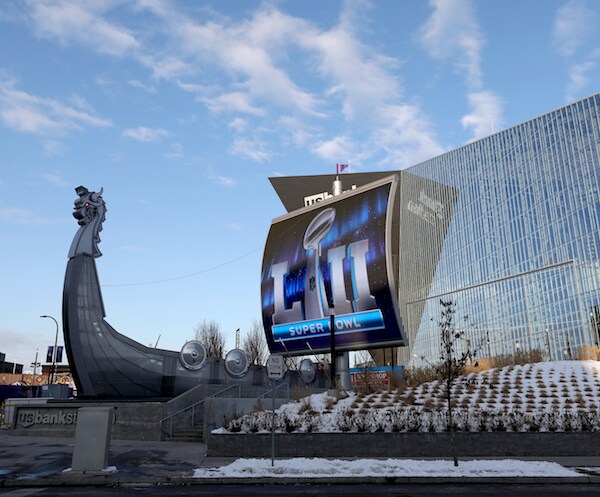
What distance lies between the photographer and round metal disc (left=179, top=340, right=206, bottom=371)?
96.9 feet

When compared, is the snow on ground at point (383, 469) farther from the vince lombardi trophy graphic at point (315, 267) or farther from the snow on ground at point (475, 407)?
the vince lombardi trophy graphic at point (315, 267)

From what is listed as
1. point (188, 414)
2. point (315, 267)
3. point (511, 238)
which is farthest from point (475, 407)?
point (511, 238)

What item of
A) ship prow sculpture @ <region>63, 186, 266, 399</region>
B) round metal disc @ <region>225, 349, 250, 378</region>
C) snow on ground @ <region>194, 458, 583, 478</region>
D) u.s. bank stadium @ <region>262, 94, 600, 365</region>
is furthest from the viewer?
u.s. bank stadium @ <region>262, 94, 600, 365</region>

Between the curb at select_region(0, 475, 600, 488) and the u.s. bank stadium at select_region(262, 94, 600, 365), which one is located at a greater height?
the u.s. bank stadium at select_region(262, 94, 600, 365)

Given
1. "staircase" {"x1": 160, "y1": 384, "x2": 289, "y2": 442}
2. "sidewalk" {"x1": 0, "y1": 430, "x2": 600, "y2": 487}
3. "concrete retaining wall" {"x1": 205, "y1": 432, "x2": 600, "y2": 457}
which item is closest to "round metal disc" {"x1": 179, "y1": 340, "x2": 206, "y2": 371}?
"staircase" {"x1": 160, "y1": 384, "x2": 289, "y2": 442}

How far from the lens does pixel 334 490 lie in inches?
423

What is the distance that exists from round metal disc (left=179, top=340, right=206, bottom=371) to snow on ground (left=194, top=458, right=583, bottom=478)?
1635 centimetres

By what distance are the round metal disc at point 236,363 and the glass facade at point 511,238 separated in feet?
161

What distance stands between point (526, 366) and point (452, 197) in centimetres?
7828

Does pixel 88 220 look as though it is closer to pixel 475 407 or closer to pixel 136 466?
pixel 136 466

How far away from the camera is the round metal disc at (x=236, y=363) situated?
32.2 meters

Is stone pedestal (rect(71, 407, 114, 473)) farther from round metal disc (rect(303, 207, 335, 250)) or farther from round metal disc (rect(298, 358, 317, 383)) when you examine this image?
round metal disc (rect(298, 358, 317, 383))

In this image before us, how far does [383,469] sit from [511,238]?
83.4 metres

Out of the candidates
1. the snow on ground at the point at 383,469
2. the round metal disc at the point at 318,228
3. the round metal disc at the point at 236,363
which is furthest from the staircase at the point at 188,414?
the round metal disc at the point at 318,228
